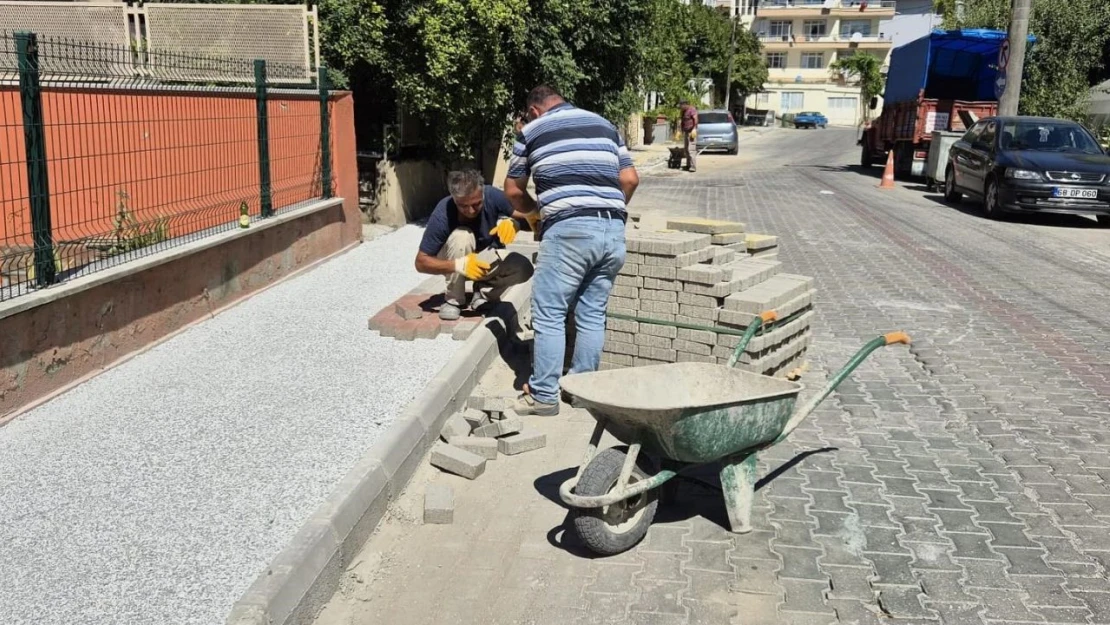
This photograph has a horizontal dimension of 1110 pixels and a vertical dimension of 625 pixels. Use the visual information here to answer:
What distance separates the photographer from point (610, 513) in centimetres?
419

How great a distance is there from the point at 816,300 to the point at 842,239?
4.47m

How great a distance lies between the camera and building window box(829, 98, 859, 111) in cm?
8800

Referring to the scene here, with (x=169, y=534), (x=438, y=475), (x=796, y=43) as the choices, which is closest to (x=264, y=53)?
(x=438, y=475)

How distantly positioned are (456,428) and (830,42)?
92.5 meters

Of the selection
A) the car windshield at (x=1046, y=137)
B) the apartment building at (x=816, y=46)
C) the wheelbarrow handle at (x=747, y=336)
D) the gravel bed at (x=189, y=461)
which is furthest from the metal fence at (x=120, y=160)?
the apartment building at (x=816, y=46)

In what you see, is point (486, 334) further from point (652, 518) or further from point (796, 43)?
point (796, 43)

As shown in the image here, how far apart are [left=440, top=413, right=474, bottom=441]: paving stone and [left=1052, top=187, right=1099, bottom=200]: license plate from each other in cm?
1280

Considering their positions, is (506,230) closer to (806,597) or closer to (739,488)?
(739,488)

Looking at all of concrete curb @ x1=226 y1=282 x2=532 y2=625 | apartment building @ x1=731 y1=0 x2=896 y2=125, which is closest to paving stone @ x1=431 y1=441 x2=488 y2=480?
concrete curb @ x1=226 y1=282 x2=532 y2=625

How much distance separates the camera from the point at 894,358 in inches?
294

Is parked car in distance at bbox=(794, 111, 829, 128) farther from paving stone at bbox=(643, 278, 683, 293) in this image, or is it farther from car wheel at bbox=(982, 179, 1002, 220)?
paving stone at bbox=(643, 278, 683, 293)

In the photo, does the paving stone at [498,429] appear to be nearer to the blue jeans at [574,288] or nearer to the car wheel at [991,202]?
the blue jeans at [574,288]

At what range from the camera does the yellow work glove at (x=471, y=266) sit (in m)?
6.96

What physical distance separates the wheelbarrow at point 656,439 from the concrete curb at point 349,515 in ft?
3.10
